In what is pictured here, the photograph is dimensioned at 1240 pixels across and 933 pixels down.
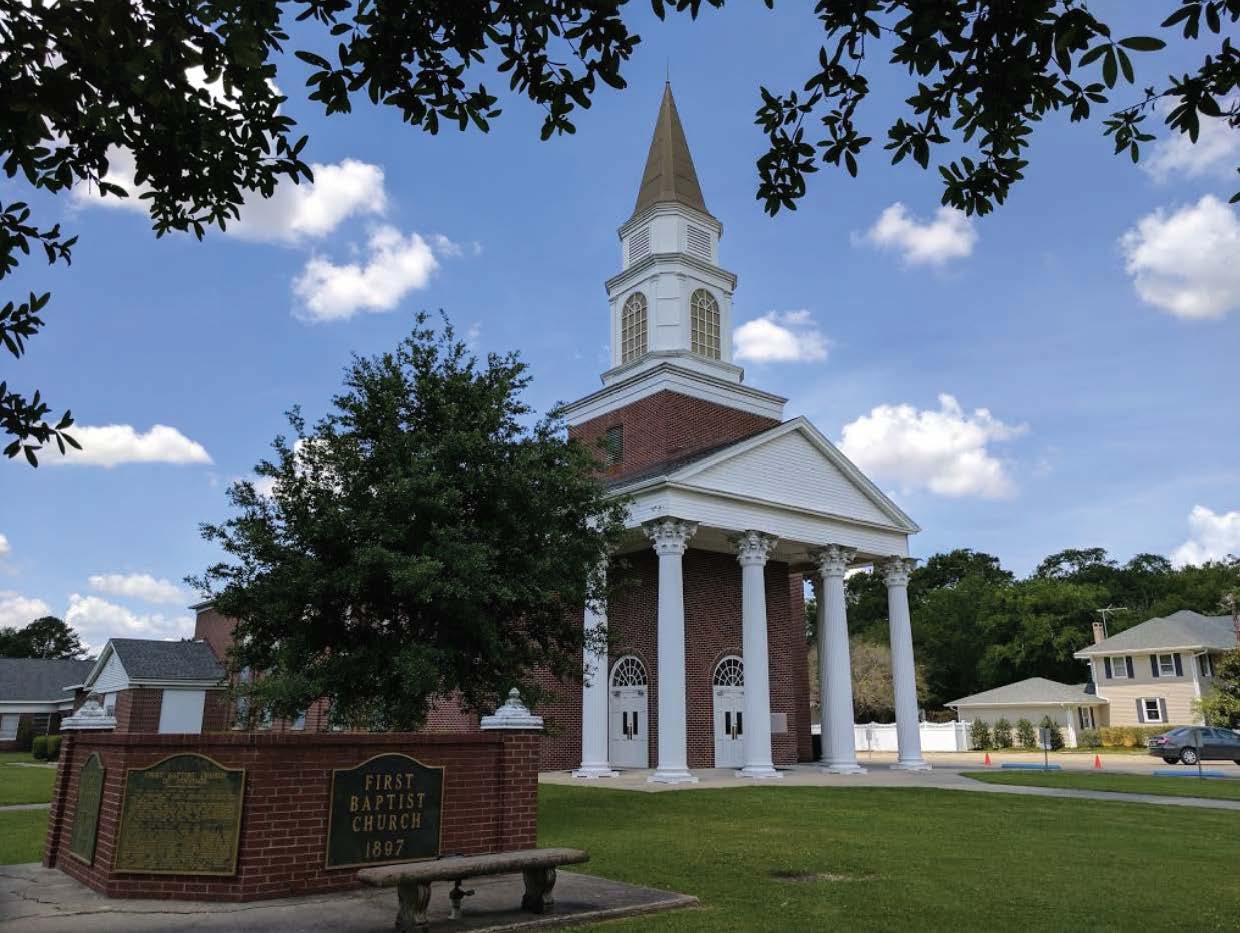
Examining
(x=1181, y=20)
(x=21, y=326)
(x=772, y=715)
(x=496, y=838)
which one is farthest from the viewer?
(x=772, y=715)

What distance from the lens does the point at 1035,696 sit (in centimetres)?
5516

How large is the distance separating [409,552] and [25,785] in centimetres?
1814

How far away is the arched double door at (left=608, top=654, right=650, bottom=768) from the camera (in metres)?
28.7

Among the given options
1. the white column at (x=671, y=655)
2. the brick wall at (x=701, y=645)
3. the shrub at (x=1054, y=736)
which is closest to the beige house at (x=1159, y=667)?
the shrub at (x=1054, y=736)

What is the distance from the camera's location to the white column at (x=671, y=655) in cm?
2361

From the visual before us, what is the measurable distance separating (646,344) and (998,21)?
2679cm

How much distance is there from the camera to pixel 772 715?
30.3m

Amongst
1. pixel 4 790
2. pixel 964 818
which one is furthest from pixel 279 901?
pixel 4 790

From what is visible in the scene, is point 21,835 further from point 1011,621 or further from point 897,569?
point 1011,621

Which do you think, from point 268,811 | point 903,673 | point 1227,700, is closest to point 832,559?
point 903,673

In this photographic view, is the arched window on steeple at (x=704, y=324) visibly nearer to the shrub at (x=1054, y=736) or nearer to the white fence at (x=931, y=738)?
the white fence at (x=931, y=738)

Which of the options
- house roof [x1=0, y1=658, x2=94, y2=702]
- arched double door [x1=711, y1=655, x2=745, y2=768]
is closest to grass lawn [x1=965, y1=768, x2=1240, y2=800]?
arched double door [x1=711, y1=655, x2=745, y2=768]

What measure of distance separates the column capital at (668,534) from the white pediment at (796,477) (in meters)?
1.10

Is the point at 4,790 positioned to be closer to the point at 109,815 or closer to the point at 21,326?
the point at 109,815
